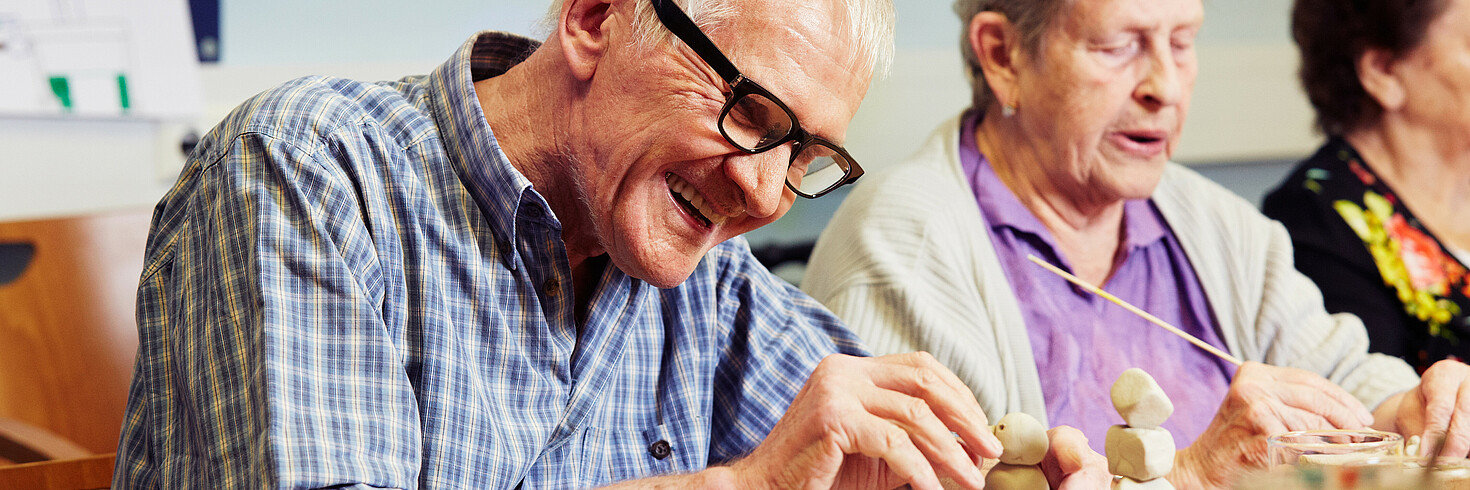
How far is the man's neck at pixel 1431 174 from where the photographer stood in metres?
1.91

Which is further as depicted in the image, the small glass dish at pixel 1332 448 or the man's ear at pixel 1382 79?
the man's ear at pixel 1382 79

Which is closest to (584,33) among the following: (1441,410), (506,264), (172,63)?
(506,264)

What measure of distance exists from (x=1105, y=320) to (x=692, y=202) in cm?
71

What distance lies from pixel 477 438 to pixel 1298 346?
1138mm

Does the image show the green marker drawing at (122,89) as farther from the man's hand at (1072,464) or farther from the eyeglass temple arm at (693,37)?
the man's hand at (1072,464)

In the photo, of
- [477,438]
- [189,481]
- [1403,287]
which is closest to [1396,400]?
[1403,287]

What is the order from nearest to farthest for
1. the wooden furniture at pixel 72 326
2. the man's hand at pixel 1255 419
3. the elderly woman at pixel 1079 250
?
1. the man's hand at pixel 1255 419
2. the elderly woman at pixel 1079 250
3. the wooden furniture at pixel 72 326

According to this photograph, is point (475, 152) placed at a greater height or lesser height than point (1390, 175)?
greater

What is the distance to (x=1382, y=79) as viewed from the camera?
6.31ft

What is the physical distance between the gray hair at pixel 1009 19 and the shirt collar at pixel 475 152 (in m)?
0.75

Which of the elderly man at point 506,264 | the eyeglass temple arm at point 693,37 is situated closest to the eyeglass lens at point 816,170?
the elderly man at point 506,264

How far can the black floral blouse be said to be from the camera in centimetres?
172

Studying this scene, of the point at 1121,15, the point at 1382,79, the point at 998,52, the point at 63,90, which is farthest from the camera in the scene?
the point at 1382,79

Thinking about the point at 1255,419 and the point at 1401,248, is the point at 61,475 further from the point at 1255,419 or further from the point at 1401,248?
the point at 1401,248
